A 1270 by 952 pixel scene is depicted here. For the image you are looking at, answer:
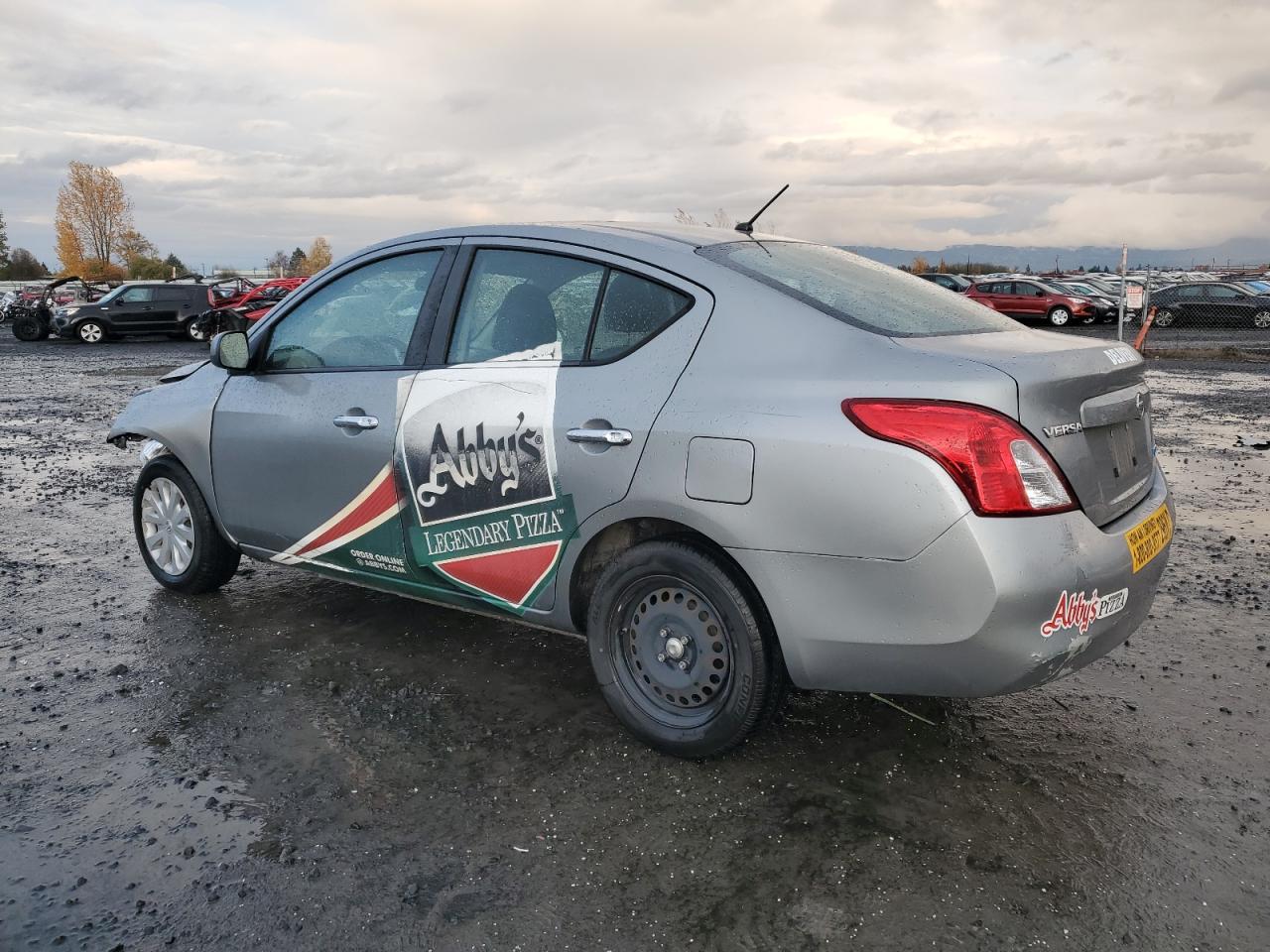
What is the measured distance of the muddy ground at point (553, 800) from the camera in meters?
2.57

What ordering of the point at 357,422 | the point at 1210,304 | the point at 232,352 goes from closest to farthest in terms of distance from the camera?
1. the point at 357,422
2. the point at 232,352
3. the point at 1210,304

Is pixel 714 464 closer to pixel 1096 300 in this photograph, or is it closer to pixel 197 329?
pixel 197 329

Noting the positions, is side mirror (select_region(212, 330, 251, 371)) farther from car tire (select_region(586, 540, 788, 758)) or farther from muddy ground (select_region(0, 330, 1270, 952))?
car tire (select_region(586, 540, 788, 758))

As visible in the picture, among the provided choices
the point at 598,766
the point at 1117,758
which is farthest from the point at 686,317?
the point at 1117,758

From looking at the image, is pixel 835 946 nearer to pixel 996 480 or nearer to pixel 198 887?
pixel 996 480

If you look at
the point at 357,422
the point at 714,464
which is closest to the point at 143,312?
the point at 357,422

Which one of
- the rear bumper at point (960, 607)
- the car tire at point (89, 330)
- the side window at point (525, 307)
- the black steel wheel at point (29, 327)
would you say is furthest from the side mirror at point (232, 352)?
the black steel wheel at point (29, 327)

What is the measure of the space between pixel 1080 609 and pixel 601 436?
1.48 metres

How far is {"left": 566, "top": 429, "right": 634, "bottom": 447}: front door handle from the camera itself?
326 cm

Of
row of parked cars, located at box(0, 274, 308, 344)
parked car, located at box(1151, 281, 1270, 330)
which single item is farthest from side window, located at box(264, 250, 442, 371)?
parked car, located at box(1151, 281, 1270, 330)

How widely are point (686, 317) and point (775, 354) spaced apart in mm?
358

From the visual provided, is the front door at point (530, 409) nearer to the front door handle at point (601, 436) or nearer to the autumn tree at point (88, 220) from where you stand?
the front door handle at point (601, 436)

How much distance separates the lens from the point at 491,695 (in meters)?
3.94

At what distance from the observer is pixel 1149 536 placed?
3238 mm
